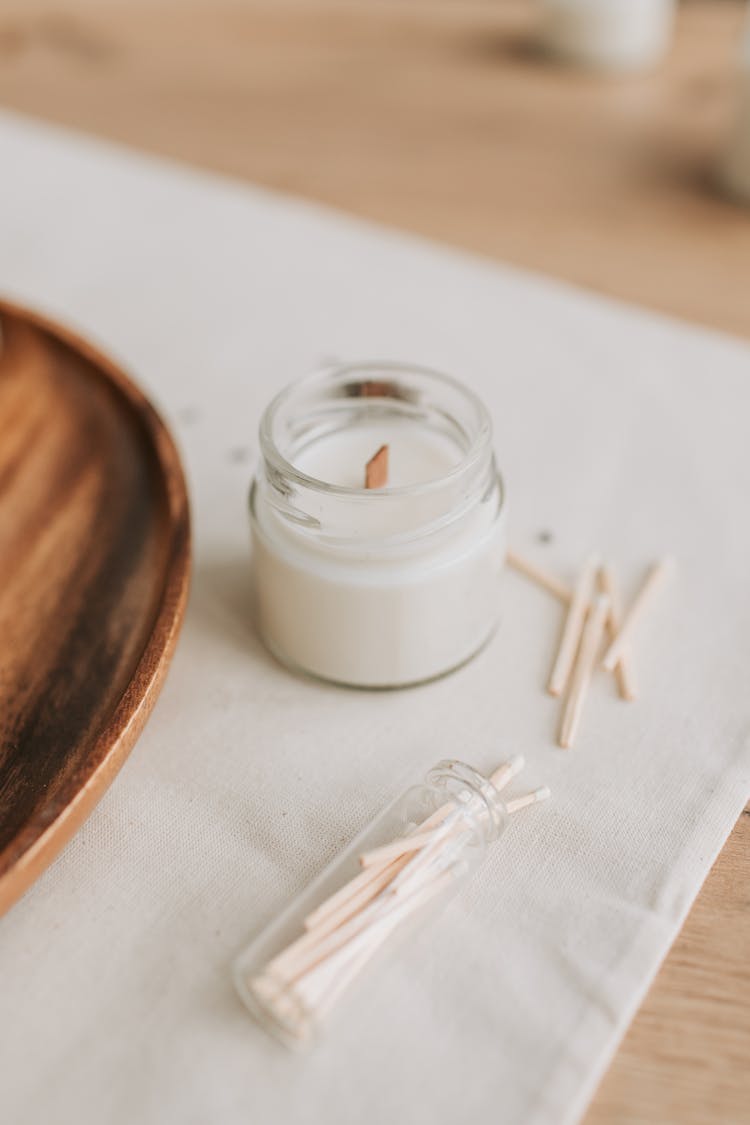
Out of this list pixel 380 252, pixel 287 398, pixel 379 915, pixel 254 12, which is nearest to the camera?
pixel 379 915

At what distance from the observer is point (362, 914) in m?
0.45

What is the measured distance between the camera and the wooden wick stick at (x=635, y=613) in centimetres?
58

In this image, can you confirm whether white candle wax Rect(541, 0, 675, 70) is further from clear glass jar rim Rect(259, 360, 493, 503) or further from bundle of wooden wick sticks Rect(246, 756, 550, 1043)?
bundle of wooden wick sticks Rect(246, 756, 550, 1043)

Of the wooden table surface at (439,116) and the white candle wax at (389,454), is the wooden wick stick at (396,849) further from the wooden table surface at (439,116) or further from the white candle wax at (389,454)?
the wooden table surface at (439,116)

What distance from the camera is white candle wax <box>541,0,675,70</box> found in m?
1.17

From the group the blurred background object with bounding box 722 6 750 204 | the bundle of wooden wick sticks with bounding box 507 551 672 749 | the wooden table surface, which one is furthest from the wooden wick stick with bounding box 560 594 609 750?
the blurred background object with bounding box 722 6 750 204

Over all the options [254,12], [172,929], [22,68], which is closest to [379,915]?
[172,929]

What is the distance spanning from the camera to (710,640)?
59cm

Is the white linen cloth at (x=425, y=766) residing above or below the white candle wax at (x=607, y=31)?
below

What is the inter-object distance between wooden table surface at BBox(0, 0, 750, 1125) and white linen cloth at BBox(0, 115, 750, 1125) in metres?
0.10

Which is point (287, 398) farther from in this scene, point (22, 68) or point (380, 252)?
point (22, 68)

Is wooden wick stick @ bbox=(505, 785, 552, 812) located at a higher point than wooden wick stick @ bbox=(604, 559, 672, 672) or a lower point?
lower

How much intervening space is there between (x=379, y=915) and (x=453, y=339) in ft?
1.63

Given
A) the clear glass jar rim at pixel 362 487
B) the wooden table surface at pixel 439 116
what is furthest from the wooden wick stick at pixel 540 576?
the wooden table surface at pixel 439 116
